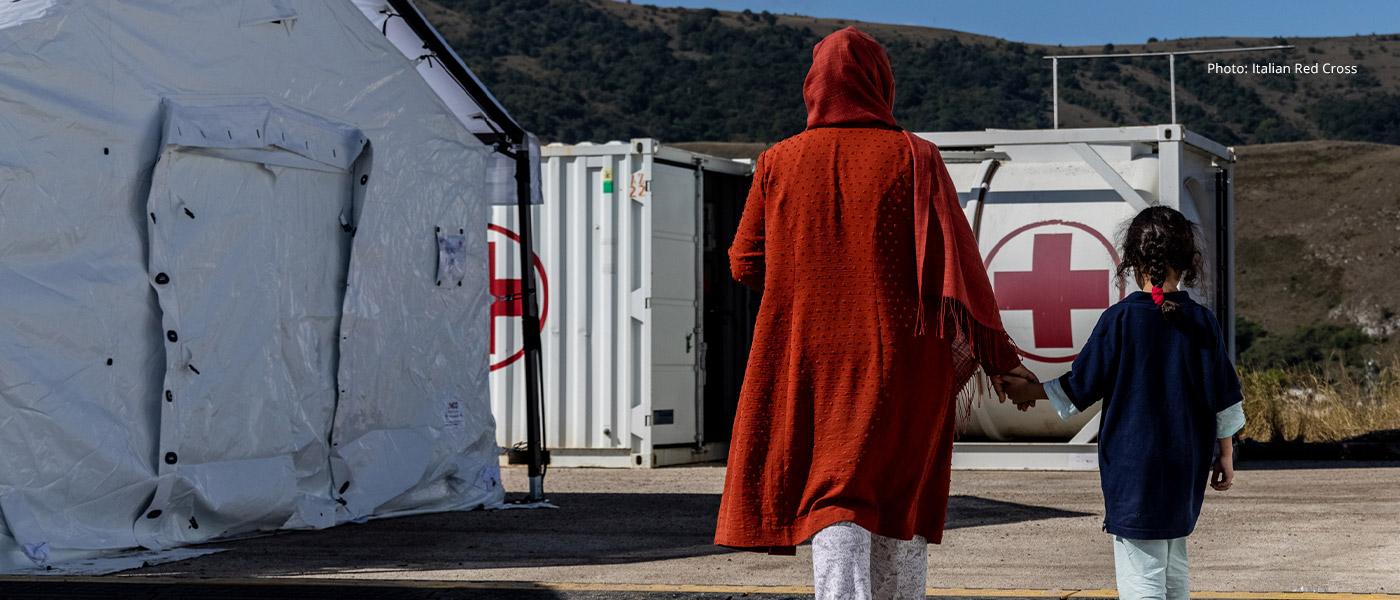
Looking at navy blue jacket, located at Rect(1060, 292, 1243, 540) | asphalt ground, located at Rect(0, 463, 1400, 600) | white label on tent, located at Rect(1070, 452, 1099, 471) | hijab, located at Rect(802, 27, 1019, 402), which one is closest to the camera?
hijab, located at Rect(802, 27, 1019, 402)

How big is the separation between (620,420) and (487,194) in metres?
3.40

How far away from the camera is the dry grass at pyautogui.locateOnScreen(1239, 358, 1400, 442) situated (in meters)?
14.4

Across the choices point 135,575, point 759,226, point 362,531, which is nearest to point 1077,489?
point 362,531

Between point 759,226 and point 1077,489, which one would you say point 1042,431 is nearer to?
point 1077,489

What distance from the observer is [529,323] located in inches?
354

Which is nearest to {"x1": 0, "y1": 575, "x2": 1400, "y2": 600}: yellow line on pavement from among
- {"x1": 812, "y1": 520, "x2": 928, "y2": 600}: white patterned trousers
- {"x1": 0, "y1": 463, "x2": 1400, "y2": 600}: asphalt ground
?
{"x1": 0, "y1": 463, "x2": 1400, "y2": 600}: asphalt ground

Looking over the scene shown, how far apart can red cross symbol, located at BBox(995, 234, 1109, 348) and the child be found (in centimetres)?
699

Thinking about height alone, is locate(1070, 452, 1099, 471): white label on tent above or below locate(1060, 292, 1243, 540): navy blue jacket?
below

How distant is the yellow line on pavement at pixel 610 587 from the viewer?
5.14 meters

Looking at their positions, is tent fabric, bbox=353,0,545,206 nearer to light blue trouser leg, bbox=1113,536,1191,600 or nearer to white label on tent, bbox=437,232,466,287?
white label on tent, bbox=437,232,466,287

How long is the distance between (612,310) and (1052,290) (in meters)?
3.56

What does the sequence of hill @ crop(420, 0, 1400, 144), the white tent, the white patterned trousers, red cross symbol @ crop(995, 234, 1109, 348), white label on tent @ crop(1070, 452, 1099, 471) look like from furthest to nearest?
hill @ crop(420, 0, 1400, 144) < white label on tent @ crop(1070, 452, 1099, 471) < red cross symbol @ crop(995, 234, 1109, 348) < the white tent < the white patterned trousers

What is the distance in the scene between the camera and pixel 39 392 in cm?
634

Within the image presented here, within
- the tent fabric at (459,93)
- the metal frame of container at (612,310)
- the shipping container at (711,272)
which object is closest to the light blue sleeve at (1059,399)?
the tent fabric at (459,93)
